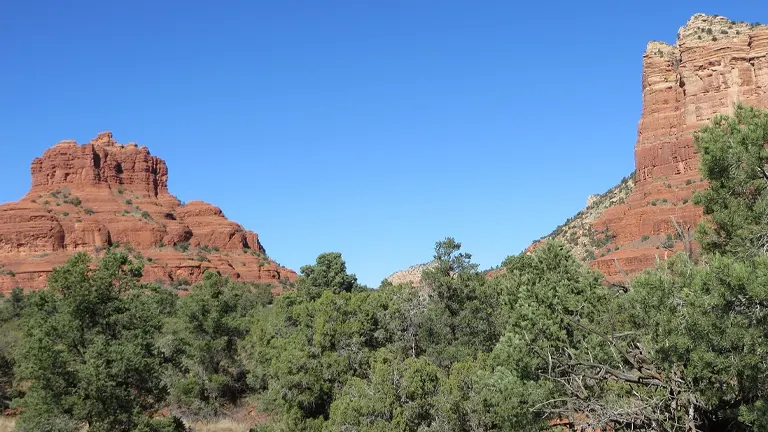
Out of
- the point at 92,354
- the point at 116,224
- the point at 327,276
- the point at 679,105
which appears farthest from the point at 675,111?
the point at 92,354

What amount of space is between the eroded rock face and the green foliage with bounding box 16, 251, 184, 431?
199 feet

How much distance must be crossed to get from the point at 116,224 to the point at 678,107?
A: 280 ft

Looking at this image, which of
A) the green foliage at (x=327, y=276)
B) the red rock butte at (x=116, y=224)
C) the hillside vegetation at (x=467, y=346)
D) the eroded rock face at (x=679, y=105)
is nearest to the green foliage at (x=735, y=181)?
the hillside vegetation at (x=467, y=346)

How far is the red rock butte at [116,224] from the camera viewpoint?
108875 millimetres

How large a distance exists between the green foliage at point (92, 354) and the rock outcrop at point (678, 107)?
6076cm

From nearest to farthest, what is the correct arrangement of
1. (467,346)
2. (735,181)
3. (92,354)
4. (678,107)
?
1. (735,181)
2. (92,354)
3. (467,346)
4. (678,107)

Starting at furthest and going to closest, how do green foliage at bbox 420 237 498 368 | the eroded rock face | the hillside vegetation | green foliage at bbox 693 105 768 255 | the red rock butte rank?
the red rock butte, the eroded rock face, green foliage at bbox 420 237 498 368, green foliage at bbox 693 105 768 255, the hillside vegetation

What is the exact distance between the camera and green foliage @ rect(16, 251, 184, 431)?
72.0ft

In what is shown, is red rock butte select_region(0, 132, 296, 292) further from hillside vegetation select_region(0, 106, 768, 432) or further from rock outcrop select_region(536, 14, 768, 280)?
hillside vegetation select_region(0, 106, 768, 432)

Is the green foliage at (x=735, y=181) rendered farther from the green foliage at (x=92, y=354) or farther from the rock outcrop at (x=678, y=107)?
the rock outcrop at (x=678, y=107)

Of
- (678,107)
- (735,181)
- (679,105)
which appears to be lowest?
(735,181)

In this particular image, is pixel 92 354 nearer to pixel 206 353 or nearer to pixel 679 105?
pixel 206 353

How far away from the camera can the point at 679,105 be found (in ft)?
310

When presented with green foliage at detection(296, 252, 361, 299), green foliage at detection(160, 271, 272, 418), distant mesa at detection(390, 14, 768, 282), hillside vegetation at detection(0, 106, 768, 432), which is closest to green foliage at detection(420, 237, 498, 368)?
hillside vegetation at detection(0, 106, 768, 432)
